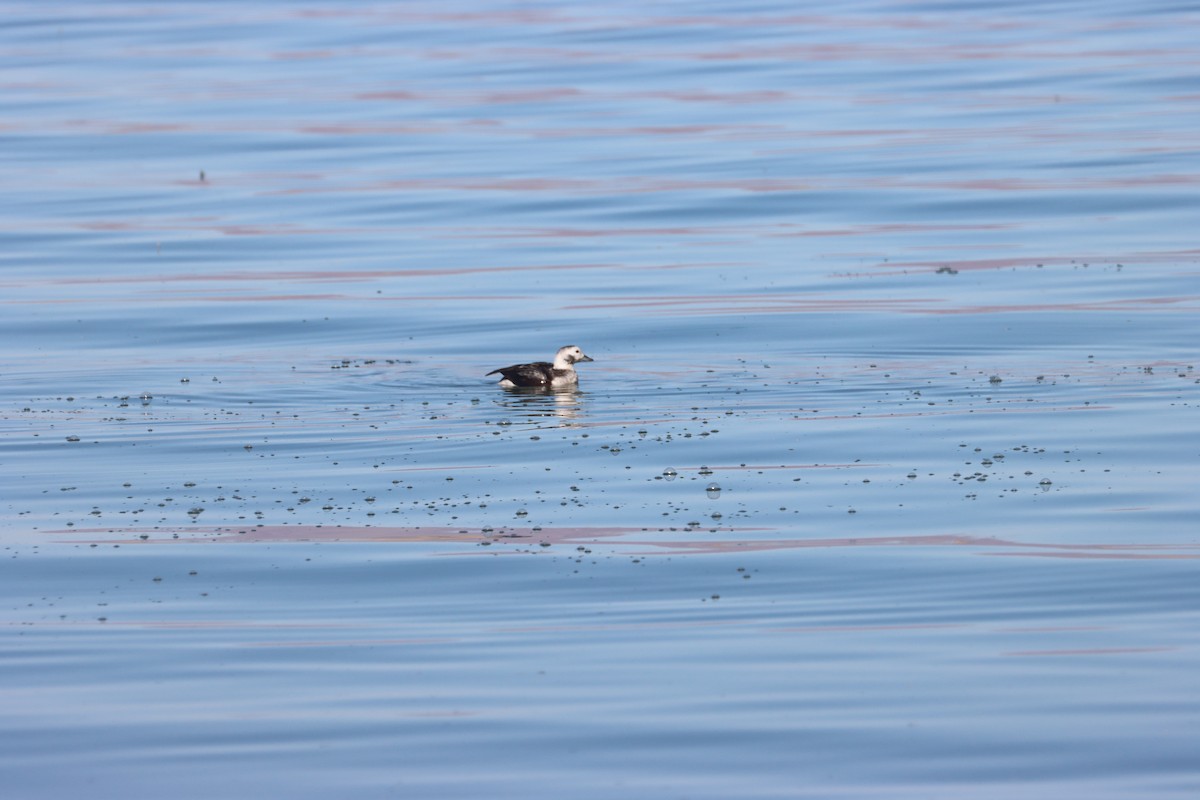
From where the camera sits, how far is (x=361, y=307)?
854 inches

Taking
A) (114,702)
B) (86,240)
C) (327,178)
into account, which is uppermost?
(327,178)

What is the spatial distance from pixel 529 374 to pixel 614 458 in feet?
9.85

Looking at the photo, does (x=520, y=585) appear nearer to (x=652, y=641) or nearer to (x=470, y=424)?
(x=652, y=641)


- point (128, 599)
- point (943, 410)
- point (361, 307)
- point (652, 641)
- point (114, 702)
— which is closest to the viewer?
point (114, 702)

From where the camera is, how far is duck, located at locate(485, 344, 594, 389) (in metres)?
17.1

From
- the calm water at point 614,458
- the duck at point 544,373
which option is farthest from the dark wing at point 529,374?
the calm water at point 614,458

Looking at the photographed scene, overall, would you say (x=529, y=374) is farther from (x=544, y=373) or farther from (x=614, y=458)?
(x=614, y=458)

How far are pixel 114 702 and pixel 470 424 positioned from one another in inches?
269

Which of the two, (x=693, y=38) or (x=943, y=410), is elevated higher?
(x=693, y=38)

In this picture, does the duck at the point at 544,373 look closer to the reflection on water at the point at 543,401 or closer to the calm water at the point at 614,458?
the reflection on water at the point at 543,401

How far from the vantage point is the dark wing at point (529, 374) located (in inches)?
672

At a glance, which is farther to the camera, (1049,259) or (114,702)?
(1049,259)

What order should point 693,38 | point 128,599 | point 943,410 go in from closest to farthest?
point 128,599, point 943,410, point 693,38

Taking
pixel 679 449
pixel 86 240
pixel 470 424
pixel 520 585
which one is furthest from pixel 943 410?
pixel 86 240
